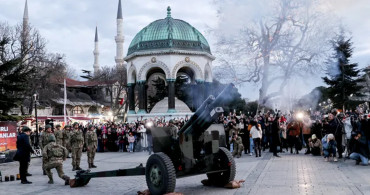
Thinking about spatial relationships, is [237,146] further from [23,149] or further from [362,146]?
[23,149]

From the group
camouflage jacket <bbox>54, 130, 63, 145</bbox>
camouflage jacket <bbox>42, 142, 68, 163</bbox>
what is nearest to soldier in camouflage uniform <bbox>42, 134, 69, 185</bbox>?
camouflage jacket <bbox>42, 142, 68, 163</bbox>

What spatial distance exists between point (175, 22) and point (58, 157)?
2756cm

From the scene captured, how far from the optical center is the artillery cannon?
8305 mm

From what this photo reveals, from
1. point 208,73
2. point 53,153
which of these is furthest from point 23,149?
point 208,73

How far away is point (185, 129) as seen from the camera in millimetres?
8820

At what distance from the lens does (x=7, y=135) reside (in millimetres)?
18750

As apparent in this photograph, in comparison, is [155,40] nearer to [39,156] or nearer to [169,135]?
[39,156]

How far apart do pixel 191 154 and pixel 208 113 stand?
1.11 metres

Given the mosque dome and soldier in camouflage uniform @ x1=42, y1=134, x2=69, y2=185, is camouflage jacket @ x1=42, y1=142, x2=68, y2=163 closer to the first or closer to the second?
soldier in camouflage uniform @ x1=42, y1=134, x2=69, y2=185

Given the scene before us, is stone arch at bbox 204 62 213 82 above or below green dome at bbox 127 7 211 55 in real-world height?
below

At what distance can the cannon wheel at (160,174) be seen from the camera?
818 cm

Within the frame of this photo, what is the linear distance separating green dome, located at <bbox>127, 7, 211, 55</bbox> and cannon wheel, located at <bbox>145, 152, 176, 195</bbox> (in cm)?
2646

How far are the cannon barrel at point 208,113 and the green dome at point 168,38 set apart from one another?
1031 inches

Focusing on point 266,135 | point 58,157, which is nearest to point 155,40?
point 266,135
